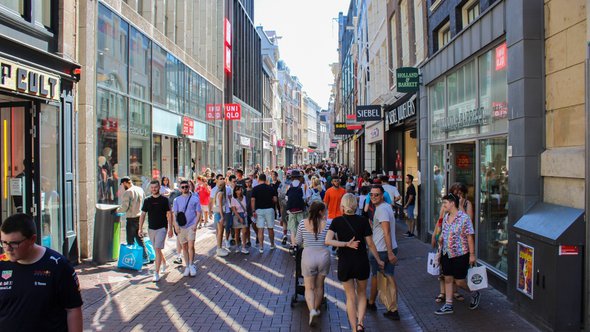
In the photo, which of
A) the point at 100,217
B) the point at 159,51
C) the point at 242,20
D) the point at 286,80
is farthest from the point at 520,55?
the point at 286,80

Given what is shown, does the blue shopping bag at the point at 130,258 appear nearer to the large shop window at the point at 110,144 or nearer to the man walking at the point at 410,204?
the large shop window at the point at 110,144

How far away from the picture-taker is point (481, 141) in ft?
27.8

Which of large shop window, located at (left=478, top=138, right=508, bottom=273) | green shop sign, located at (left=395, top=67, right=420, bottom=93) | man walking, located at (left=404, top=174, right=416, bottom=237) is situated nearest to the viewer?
large shop window, located at (left=478, top=138, right=508, bottom=273)

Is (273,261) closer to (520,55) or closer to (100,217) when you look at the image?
(100,217)

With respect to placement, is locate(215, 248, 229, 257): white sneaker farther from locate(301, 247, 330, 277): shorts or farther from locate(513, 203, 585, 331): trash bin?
locate(513, 203, 585, 331): trash bin

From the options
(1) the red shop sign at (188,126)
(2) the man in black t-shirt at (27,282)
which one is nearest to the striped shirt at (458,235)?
(2) the man in black t-shirt at (27,282)

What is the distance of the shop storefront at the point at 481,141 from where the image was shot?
7570 millimetres

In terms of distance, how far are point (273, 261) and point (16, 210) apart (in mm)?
5165

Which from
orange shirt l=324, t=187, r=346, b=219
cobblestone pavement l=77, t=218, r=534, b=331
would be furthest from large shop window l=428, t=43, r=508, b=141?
cobblestone pavement l=77, t=218, r=534, b=331

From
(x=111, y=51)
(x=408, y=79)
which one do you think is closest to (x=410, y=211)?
(x=408, y=79)

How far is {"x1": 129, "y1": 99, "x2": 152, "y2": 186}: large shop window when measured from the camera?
13875mm

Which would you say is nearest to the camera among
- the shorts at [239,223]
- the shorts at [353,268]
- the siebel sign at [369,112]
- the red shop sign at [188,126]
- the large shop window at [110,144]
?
the shorts at [353,268]

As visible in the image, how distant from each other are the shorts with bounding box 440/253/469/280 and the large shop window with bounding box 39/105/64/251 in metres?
7.15

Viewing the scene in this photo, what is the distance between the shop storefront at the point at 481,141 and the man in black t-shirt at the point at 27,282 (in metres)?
6.03
